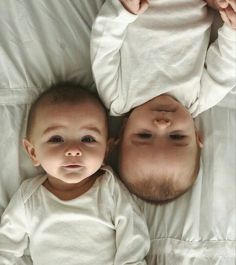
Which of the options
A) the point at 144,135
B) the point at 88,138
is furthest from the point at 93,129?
the point at 144,135

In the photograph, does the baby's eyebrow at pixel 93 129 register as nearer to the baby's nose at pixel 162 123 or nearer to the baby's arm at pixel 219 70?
the baby's nose at pixel 162 123

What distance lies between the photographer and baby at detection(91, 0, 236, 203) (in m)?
1.55

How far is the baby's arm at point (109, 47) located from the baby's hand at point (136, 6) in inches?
0.4

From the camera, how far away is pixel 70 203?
1552 mm

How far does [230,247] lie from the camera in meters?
1.60

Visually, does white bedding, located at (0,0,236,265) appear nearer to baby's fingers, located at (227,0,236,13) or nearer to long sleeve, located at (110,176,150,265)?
long sleeve, located at (110,176,150,265)

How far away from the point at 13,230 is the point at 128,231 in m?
0.30

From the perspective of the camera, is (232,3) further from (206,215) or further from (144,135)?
(206,215)

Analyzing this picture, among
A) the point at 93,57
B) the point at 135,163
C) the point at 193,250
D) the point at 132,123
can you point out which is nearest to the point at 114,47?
the point at 93,57

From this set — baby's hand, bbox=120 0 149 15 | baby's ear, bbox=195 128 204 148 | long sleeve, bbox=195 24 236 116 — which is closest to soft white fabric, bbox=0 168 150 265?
baby's ear, bbox=195 128 204 148

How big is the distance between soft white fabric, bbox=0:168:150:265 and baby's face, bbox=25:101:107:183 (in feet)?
0.28

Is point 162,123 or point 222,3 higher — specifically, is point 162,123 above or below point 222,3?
below

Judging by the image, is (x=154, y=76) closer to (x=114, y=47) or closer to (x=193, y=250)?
(x=114, y=47)

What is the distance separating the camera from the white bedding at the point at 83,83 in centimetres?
159
